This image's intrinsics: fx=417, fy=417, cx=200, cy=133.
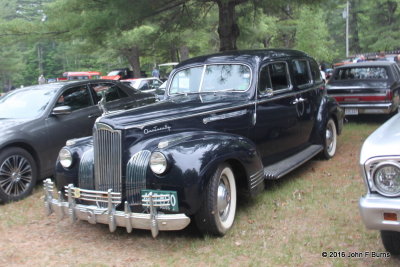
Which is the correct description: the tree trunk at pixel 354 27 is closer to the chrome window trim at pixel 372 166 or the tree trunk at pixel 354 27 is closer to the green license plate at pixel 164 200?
the green license plate at pixel 164 200

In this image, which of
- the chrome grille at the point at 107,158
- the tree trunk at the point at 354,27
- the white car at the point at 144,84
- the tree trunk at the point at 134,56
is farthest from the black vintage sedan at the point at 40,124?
the tree trunk at the point at 354,27

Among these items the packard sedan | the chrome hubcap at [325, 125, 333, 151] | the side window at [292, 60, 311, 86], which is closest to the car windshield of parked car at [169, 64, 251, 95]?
the packard sedan

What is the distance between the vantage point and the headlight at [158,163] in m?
4.00

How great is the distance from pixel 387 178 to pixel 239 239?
1780mm

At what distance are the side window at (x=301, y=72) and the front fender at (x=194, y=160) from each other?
2.44 meters

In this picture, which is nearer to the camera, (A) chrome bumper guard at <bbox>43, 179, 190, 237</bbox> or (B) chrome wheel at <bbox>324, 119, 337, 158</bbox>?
(A) chrome bumper guard at <bbox>43, 179, 190, 237</bbox>

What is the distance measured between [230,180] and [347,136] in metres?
5.73

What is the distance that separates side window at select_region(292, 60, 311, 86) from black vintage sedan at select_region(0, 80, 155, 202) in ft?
7.95

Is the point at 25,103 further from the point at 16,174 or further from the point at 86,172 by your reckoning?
the point at 86,172

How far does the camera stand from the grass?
3938 mm

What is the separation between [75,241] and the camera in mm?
4562

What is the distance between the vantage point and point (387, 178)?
3047mm

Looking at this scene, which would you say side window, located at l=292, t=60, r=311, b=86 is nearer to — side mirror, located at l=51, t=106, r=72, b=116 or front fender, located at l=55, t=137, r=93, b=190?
front fender, located at l=55, t=137, r=93, b=190

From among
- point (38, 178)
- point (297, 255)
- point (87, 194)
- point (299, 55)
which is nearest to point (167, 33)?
point (299, 55)
